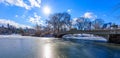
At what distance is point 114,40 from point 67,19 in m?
52.6

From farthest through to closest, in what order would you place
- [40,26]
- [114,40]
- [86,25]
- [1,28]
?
1. [1,28]
2. [40,26]
3. [86,25]
4. [114,40]

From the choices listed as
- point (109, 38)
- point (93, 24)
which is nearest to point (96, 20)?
point (93, 24)

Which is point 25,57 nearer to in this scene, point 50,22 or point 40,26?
point 50,22

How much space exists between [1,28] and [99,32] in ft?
537

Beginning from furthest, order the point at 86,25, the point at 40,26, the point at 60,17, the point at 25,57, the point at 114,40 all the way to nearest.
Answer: the point at 40,26 < the point at 86,25 < the point at 60,17 < the point at 114,40 < the point at 25,57

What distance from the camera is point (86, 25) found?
125000mm

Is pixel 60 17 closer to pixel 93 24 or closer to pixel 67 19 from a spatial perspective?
pixel 67 19

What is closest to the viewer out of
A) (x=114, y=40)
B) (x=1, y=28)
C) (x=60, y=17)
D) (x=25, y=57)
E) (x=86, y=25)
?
(x=25, y=57)

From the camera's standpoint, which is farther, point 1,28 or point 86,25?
point 1,28

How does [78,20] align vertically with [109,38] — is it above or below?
above

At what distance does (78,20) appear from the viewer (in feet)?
410

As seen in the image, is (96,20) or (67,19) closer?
(67,19)

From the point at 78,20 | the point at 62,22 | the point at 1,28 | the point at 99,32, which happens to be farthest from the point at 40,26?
the point at 99,32

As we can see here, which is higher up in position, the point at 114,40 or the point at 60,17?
the point at 60,17
